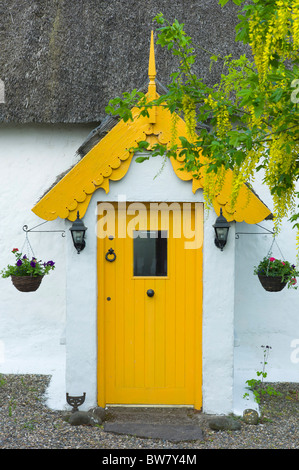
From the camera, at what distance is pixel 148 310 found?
4867 millimetres

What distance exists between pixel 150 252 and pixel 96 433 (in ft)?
5.65

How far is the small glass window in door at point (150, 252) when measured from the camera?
485 cm

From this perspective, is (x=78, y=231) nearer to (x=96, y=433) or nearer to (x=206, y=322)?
(x=206, y=322)

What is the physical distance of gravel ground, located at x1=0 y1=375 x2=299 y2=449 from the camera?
412 cm

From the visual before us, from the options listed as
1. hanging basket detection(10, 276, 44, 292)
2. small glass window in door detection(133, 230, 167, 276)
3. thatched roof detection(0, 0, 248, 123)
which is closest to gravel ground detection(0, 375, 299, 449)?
hanging basket detection(10, 276, 44, 292)

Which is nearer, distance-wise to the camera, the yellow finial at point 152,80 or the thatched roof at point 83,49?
the yellow finial at point 152,80

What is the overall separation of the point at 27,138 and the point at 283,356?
4088 millimetres

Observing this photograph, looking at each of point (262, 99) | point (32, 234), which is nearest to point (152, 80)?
point (262, 99)

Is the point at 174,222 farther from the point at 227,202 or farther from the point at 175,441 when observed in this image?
the point at 175,441

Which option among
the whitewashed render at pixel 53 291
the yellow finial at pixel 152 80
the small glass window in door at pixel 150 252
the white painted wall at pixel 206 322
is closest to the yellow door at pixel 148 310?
the small glass window in door at pixel 150 252

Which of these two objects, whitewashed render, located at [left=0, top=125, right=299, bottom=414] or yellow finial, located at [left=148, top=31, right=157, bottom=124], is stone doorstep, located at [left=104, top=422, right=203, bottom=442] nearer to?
whitewashed render, located at [left=0, top=125, right=299, bottom=414]

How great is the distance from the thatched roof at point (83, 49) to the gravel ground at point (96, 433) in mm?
3231

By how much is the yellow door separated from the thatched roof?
1.78 metres

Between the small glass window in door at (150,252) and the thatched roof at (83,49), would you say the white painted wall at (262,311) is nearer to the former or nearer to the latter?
the small glass window in door at (150,252)
